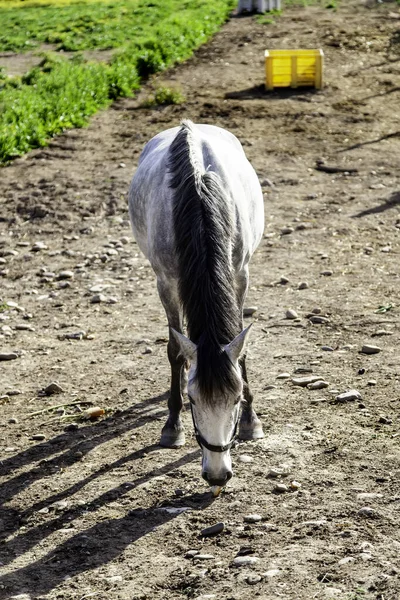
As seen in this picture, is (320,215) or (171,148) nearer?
(171,148)

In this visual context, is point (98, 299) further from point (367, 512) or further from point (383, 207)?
point (367, 512)

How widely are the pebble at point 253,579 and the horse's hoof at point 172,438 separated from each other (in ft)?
5.35

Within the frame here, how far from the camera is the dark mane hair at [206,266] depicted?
15.7 ft

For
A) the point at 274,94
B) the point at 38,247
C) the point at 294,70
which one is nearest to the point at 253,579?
the point at 38,247

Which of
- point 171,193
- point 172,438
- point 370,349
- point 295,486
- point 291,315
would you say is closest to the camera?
point 295,486

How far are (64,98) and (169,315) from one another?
10.2 metres

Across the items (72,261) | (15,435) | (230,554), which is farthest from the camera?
(72,261)

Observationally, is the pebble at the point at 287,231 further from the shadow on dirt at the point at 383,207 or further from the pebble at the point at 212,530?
the pebble at the point at 212,530

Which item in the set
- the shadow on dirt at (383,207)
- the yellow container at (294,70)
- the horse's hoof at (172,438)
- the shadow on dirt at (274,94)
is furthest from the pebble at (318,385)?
the yellow container at (294,70)

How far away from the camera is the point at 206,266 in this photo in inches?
200

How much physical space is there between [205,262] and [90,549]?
5.83 ft

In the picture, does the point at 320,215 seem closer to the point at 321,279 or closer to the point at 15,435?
the point at 321,279

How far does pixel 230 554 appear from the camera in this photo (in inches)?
193

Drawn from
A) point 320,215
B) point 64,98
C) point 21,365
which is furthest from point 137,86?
point 21,365
